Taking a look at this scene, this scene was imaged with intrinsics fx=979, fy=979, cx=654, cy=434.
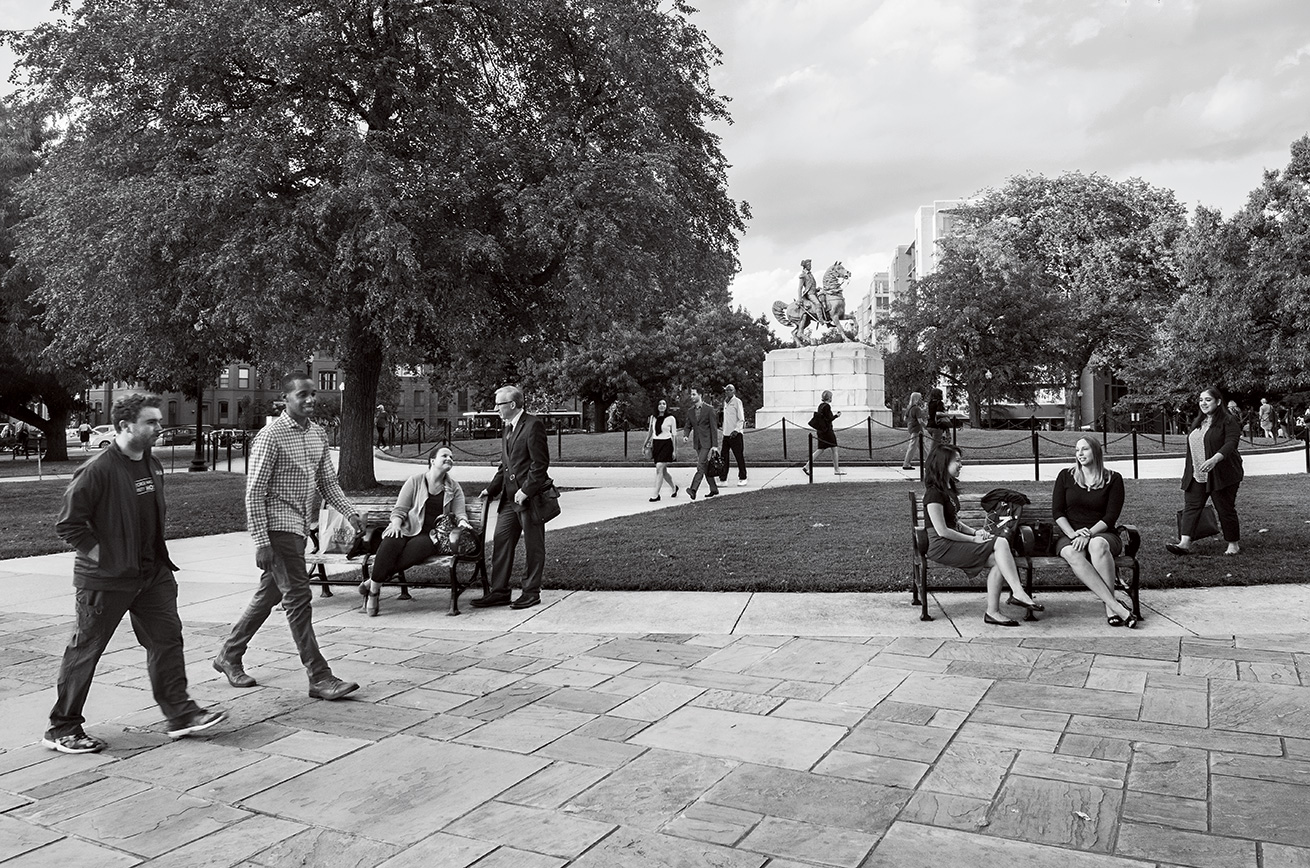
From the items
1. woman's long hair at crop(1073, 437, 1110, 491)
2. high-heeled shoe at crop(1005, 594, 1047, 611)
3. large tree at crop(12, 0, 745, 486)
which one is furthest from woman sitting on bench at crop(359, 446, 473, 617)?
large tree at crop(12, 0, 745, 486)

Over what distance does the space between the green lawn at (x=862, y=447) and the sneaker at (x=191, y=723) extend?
19186 mm

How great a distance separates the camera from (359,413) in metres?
18.3

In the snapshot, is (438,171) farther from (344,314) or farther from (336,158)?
(344,314)

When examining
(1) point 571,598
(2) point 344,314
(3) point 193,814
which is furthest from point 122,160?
(3) point 193,814

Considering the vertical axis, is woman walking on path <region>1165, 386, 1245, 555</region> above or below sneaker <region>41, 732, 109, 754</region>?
above

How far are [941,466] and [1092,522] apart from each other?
116 cm

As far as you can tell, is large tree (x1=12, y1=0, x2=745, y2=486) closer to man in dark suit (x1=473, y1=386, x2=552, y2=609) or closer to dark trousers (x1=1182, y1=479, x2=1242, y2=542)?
man in dark suit (x1=473, y1=386, x2=552, y2=609)

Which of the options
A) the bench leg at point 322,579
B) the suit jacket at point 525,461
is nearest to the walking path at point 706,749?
the suit jacket at point 525,461

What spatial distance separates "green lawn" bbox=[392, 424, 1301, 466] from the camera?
24.1 metres

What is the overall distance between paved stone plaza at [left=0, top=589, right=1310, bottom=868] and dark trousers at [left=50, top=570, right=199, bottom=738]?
20 cm

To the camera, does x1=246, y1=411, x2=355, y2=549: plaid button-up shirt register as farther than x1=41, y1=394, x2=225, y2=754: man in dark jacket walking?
Yes

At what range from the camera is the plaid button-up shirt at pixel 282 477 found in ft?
18.1

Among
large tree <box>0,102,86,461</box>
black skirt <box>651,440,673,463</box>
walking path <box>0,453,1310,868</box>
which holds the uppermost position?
large tree <box>0,102,86,461</box>

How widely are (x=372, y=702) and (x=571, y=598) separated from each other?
3132 millimetres
